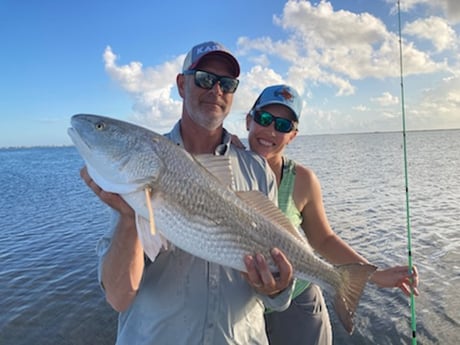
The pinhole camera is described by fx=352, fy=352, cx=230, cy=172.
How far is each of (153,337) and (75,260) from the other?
402 inches

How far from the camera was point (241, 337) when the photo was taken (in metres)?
2.60

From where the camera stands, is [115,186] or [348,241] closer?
[115,186]

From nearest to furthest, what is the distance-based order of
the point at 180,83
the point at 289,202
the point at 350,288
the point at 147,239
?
the point at 147,239, the point at 350,288, the point at 180,83, the point at 289,202

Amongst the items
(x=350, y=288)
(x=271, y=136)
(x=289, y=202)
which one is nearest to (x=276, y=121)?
(x=271, y=136)

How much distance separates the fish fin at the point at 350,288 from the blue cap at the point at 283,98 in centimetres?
208

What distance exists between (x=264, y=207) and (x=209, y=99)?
1114 millimetres

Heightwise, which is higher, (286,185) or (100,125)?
(100,125)

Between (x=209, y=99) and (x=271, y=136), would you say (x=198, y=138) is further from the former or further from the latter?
(x=271, y=136)

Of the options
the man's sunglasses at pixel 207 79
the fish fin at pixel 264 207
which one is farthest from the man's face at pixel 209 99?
the fish fin at pixel 264 207

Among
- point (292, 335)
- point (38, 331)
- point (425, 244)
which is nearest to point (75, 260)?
point (38, 331)

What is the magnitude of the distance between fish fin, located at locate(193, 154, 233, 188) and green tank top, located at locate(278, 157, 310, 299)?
58.0 inches

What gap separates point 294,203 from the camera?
13.9 ft

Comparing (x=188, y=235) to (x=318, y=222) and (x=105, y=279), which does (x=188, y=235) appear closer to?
(x=105, y=279)

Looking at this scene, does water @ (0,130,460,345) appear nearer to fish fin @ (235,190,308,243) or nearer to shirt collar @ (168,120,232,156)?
fish fin @ (235,190,308,243)
